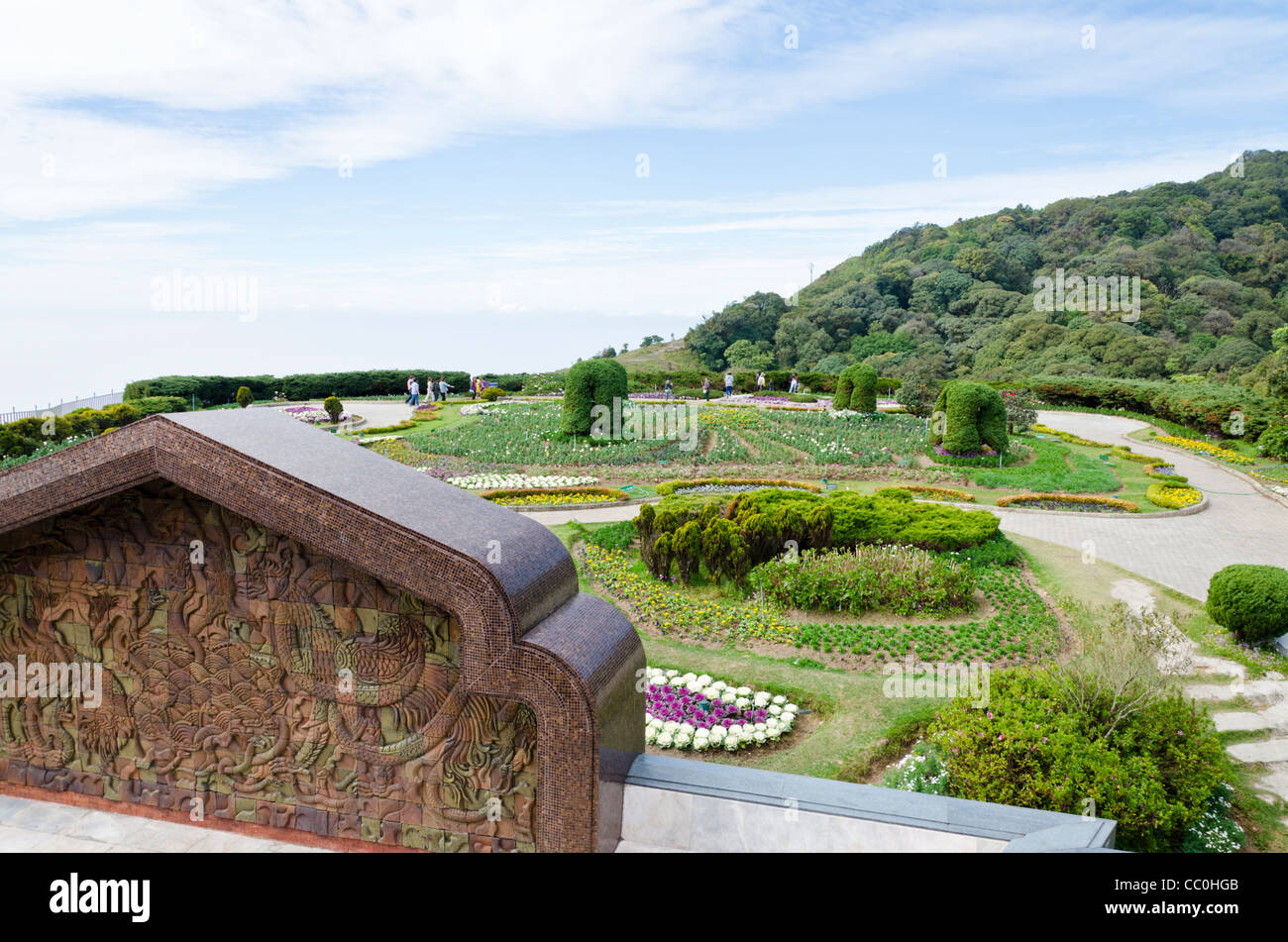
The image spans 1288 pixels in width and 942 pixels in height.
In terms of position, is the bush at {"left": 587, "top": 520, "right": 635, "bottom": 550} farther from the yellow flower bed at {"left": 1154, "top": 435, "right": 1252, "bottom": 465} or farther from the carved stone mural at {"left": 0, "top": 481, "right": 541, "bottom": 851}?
the yellow flower bed at {"left": 1154, "top": 435, "right": 1252, "bottom": 465}

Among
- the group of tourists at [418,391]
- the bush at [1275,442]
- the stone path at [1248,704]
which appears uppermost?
the group of tourists at [418,391]

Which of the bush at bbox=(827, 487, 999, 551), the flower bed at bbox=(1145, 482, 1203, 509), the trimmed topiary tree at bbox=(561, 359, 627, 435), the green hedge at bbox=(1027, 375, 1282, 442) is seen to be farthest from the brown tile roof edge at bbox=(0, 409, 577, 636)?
the green hedge at bbox=(1027, 375, 1282, 442)

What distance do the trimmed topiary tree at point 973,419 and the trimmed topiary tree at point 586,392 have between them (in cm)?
804

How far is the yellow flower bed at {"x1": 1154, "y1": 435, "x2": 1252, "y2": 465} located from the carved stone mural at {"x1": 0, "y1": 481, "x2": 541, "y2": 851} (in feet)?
71.4

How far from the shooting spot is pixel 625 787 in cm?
453

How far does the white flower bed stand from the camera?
16078mm

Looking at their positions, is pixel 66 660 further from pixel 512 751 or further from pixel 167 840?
pixel 512 751

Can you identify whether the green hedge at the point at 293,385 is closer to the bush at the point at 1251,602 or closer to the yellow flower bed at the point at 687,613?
the yellow flower bed at the point at 687,613

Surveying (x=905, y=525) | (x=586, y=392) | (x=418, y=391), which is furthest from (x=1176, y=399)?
(x=418, y=391)

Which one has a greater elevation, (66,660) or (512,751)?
(66,660)

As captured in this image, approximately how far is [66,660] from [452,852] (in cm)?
261

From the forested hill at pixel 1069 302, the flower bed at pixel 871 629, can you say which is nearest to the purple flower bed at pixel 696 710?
the flower bed at pixel 871 629

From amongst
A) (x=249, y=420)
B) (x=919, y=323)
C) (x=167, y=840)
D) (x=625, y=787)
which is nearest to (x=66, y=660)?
(x=167, y=840)

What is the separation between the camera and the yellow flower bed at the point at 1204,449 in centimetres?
1998
